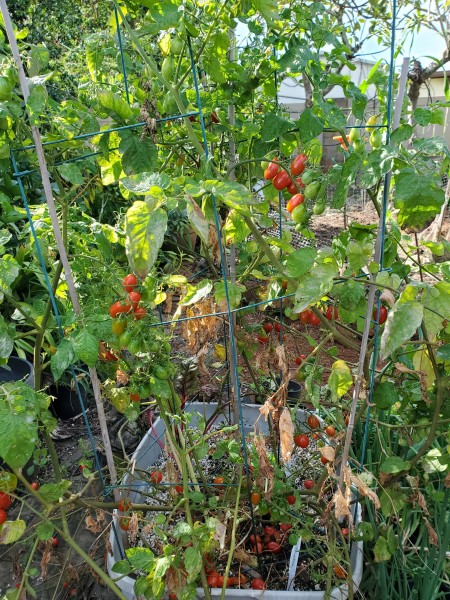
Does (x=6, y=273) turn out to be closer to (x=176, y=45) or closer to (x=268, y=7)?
(x=176, y=45)

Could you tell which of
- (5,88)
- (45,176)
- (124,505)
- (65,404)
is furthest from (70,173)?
(65,404)

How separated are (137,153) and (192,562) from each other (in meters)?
0.83

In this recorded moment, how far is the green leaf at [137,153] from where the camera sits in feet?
3.34

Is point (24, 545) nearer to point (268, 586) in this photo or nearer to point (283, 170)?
point (268, 586)

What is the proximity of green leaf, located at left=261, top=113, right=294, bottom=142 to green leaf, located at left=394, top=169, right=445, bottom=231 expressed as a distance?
313 mm

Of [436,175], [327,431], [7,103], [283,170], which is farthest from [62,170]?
[327,431]

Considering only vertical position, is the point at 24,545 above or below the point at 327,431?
below

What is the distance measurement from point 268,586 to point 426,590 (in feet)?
1.32

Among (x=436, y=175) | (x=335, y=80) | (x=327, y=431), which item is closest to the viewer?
(x=436, y=175)

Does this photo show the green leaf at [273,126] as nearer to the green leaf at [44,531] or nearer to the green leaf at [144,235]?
the green leaf at [144,235]

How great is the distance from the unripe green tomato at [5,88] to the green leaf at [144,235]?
337 mm

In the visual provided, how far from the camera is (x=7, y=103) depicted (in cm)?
89

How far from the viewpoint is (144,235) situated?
0.77 meters

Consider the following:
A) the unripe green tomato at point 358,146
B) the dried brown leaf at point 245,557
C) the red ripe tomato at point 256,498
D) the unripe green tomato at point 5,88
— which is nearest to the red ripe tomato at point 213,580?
the dried brown leaf at point 245,557
